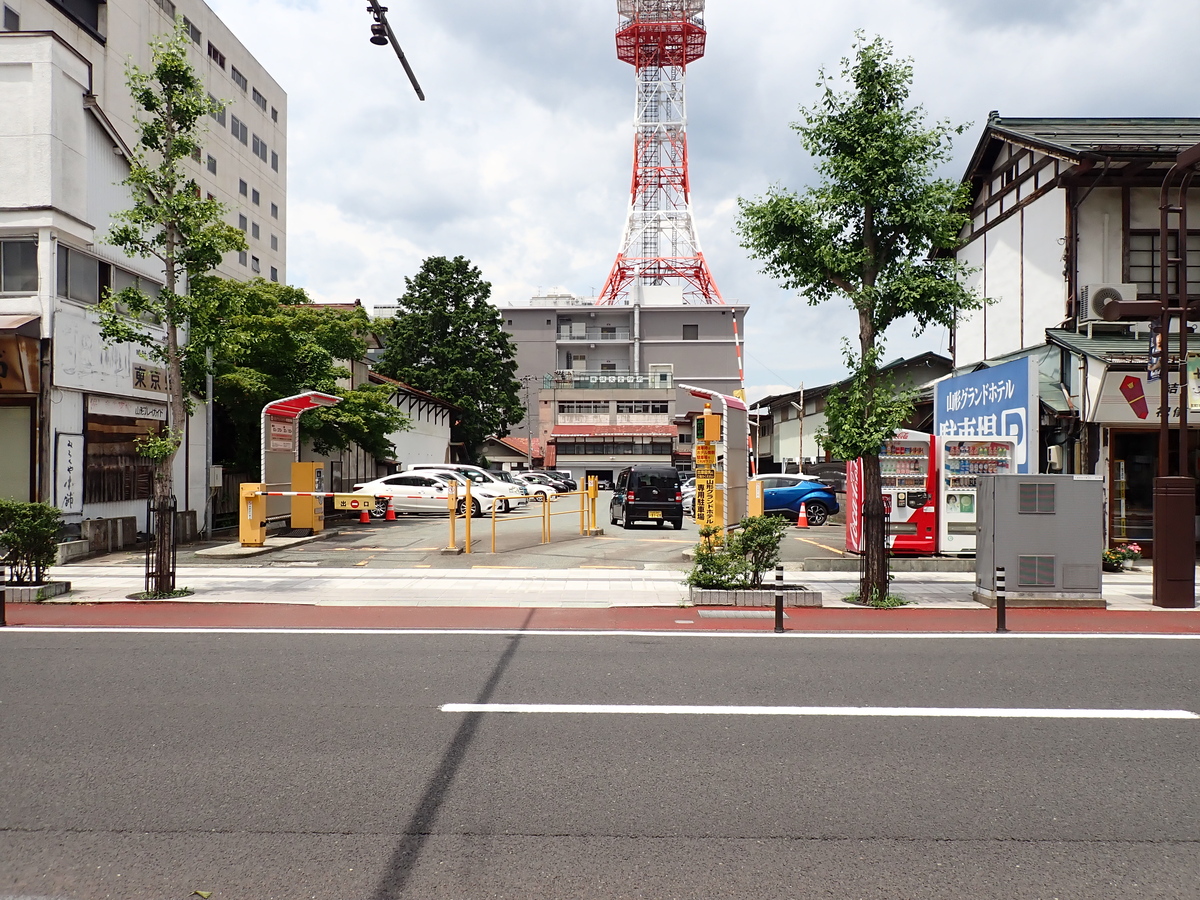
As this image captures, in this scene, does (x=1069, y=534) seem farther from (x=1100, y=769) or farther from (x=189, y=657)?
(x=189, y=657)

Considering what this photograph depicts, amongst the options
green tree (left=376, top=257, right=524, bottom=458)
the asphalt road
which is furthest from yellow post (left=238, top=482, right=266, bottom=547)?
green tree (left=376, top=257, right=524, bottom=458)

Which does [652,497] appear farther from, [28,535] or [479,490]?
[28,535]

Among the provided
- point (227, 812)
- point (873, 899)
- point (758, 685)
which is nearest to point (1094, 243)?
point (758, 685)

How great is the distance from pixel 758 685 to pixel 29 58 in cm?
1800

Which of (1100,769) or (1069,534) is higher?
(1069,534)

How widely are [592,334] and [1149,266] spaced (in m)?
68.6

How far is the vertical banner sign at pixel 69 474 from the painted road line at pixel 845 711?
13.3m

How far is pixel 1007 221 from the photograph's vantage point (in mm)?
20766

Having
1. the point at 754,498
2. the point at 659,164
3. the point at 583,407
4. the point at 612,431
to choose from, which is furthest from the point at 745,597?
the point at 659,164

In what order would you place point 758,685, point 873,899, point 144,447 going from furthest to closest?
point 144,447 → point 758,685 → point 873,899

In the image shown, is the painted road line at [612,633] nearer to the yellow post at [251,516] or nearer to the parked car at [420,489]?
the yellow post at [251,516]

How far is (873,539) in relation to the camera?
487 inches

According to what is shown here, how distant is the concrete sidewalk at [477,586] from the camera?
41.1 ft

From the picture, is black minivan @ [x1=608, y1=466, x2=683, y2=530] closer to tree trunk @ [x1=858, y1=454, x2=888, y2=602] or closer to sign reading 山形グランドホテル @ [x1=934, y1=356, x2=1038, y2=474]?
sign reading 山形グランドホテル @ [x1=934, y1=356, x2=1038, y2=474]
